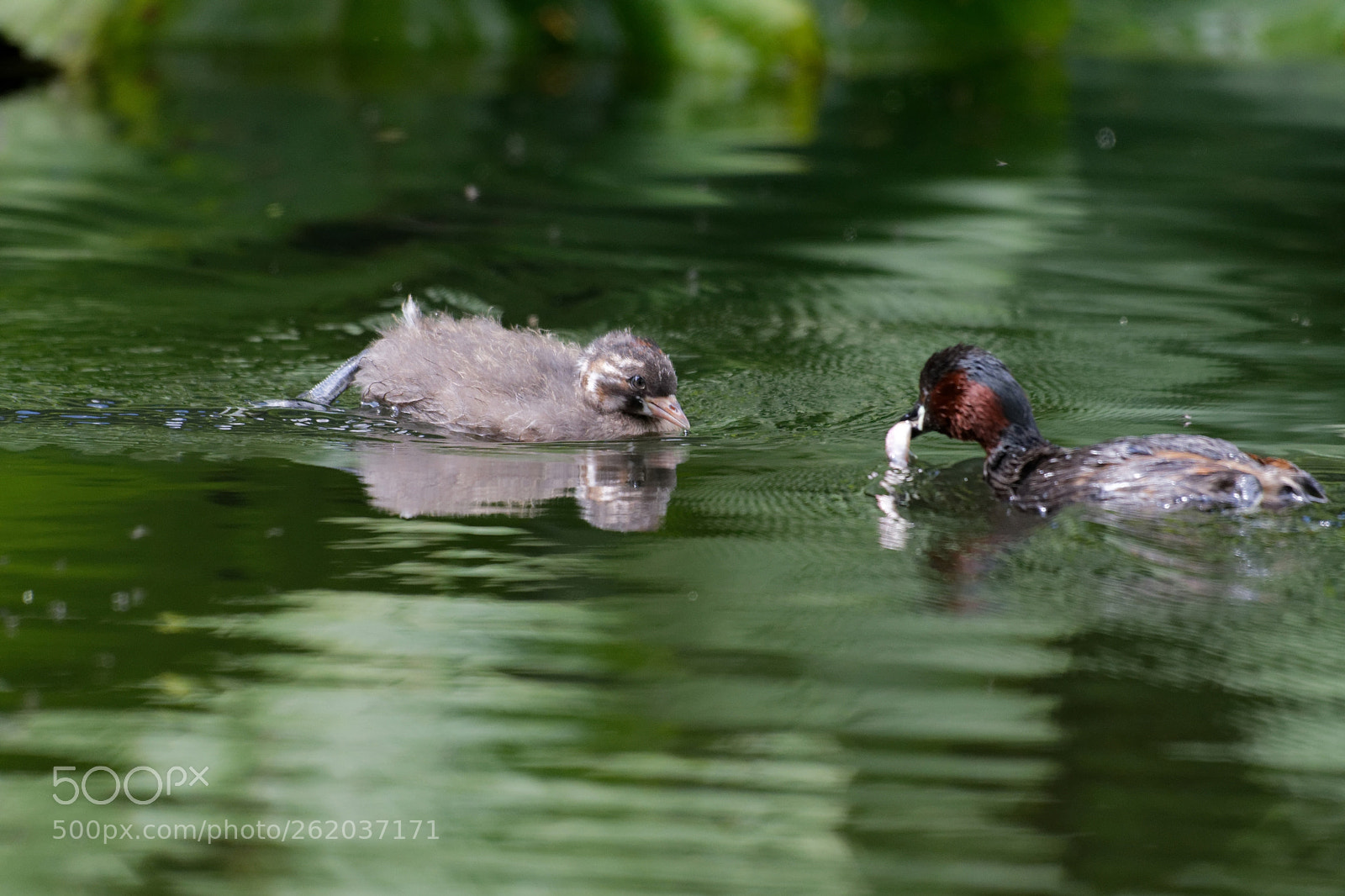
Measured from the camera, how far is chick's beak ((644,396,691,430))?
6527 millimetres

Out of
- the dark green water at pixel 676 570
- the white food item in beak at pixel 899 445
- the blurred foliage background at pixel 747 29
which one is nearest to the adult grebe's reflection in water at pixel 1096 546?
the dark green water at pixel 676 570

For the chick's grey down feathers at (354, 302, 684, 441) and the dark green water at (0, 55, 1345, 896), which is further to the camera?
the chick's grey down feathers at (354, 302, 684, 441)

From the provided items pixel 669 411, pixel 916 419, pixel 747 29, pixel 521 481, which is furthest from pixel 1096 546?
pixel 747 29

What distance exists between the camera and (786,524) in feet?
17.3

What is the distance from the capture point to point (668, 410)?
656 centimetres

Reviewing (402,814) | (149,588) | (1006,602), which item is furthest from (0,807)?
(1006,602)

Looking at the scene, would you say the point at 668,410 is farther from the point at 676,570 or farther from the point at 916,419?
the point at 676,570

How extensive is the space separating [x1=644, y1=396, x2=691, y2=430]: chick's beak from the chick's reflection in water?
113mm

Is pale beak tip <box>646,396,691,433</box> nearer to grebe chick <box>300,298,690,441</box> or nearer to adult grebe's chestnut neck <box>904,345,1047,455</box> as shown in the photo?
grebe chick <box>300,298,690,441</box>

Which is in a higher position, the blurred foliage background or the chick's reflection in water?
the blurred foliage background

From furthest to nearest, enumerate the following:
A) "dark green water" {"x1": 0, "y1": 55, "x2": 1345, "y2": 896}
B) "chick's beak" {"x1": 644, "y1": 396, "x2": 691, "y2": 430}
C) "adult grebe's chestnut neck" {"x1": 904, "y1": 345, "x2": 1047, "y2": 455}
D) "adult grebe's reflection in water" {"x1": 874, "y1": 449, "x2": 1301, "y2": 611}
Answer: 1. "chick's beak" {"x1": 644, "y1": 396, "x2": 691, "y2": 430}
2. "adult grebe's chestnut neck" {"x1": 904, "y1": 345, "x2": 1047, "y2": 455}
3. "adult grebe's reflection in water" {"x1": 874, "y1": 449, "x2": 1301, "y2": 611}
4. "dark green water" {"x1": 0, "y1": 55, "x2": 1345, "y2": 896}

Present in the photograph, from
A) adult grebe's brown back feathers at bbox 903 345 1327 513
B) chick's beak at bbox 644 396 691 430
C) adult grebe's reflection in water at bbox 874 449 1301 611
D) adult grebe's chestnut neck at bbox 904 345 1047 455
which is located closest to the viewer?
adult grebe's reflection in water at bbox 874 449 1301 611

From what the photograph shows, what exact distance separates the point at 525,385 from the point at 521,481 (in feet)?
3.16

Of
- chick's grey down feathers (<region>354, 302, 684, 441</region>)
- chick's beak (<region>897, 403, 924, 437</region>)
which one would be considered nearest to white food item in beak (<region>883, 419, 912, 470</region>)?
chick's beak (<region>897, 403, 924, 437</region>)
